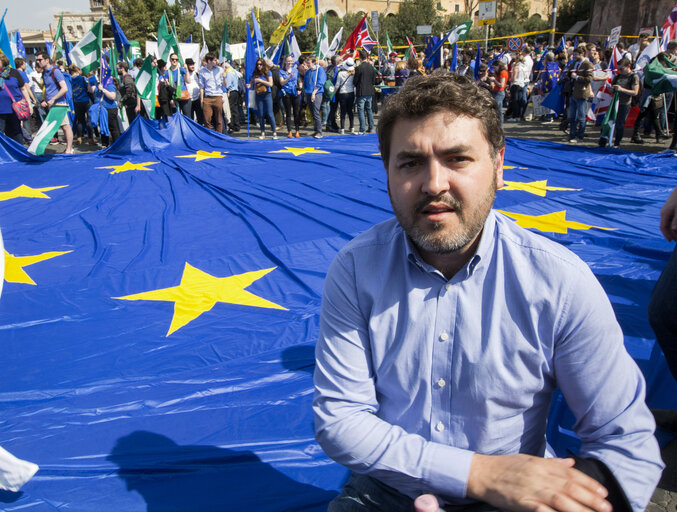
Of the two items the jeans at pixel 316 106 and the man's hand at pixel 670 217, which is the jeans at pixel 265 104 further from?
the man's hand at pixel 670 217

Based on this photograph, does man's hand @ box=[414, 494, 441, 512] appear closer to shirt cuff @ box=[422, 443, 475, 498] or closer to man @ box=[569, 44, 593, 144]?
shirt cuff @ box=[422, 443, 475, 498]

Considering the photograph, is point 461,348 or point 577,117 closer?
point 461,348

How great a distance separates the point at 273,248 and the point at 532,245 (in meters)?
3.41

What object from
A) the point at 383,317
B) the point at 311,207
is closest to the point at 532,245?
the point at 383,317

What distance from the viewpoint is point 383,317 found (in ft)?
4.43

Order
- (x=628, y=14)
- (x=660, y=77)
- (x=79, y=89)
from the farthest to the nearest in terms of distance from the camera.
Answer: (x=628, y=14) < (x=79, y=89) < (x=660, y=77)

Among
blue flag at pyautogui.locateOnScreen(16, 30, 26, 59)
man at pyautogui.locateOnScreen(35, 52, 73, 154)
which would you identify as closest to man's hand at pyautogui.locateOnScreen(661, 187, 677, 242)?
man at pyautogui.locateOnScreen(35, 52, 73, 154)

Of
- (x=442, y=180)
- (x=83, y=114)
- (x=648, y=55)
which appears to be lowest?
(x=442, y=180)

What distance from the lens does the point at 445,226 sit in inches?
50.9

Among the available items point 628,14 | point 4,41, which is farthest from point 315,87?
point 628,14

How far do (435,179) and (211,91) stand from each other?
10.9 meters

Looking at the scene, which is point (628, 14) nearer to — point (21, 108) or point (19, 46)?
point (19, 46)

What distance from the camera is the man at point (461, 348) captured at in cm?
121

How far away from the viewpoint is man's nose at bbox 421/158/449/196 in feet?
4.16
